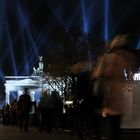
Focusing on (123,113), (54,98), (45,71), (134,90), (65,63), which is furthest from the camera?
(45,71)

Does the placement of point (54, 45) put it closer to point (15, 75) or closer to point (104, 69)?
point (104, 69)

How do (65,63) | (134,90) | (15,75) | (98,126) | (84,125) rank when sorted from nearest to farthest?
(98,126) < (84,125) < (134,90) < (65,63) < (15,75)

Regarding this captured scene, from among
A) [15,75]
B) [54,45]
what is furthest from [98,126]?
[15,75]

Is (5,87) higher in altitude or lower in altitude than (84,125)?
higher

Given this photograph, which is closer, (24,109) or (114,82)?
(114,82)

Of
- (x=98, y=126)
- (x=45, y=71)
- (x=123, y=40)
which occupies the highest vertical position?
(x=45, y=71)

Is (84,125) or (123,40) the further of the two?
(84,125)

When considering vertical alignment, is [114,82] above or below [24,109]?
below

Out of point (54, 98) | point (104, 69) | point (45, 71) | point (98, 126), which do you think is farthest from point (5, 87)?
point (104, 69)

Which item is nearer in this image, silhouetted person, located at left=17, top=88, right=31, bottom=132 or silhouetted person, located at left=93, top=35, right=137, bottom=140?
silhouetted person, located at left=93, top=35, right=137, bottom=140

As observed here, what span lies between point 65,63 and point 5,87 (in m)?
64.7

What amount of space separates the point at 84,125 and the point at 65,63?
25346mm

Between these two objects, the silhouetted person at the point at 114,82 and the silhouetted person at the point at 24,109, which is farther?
the silhouetted person at the point at 24,109

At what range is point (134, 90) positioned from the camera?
802 inches
